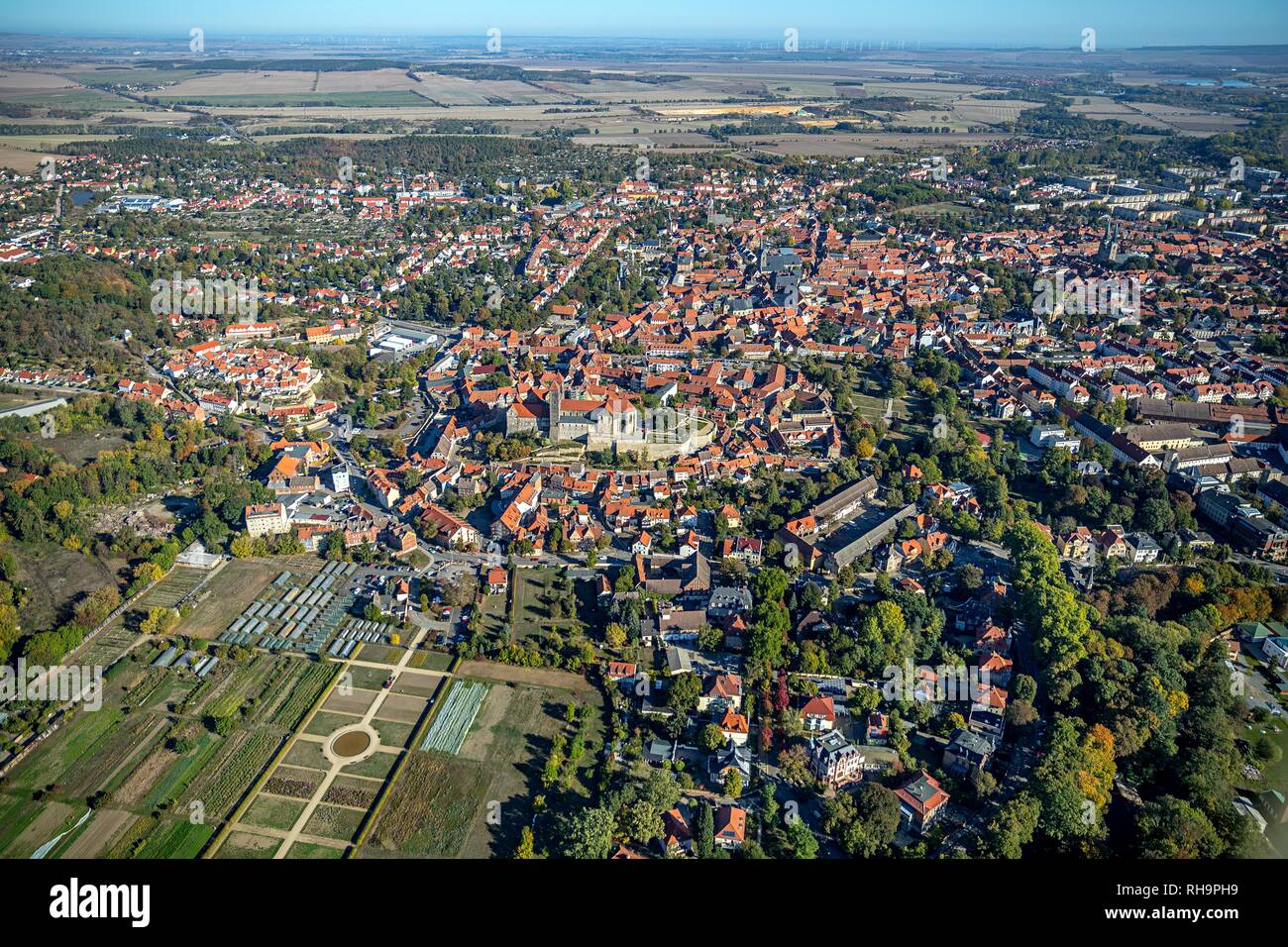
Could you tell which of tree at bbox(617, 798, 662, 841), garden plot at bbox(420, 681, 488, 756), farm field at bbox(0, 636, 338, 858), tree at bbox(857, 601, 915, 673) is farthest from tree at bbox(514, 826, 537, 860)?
tree at bbox(857, 601, 915, 673)

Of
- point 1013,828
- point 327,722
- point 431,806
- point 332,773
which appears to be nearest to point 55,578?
point 327,722

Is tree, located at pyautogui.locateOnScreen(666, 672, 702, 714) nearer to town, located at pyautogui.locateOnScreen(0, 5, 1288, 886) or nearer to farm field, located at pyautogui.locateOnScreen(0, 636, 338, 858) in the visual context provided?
town, located at pyautogui.locateOnScreen(0, 5, 1288, 886)

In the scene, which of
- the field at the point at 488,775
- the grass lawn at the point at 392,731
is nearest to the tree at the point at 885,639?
the field at the point at 488,775

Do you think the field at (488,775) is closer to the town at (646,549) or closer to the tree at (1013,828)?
the town at (646,549)

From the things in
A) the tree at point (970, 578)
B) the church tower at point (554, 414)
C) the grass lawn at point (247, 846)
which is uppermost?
the church tower at point (554, 414)

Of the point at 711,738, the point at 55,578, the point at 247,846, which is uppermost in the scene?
the point at 55,578

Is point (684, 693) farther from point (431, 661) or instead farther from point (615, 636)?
point (431, 661)

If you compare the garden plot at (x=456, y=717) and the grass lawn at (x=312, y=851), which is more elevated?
the garden plot at (x=456, y=717)
